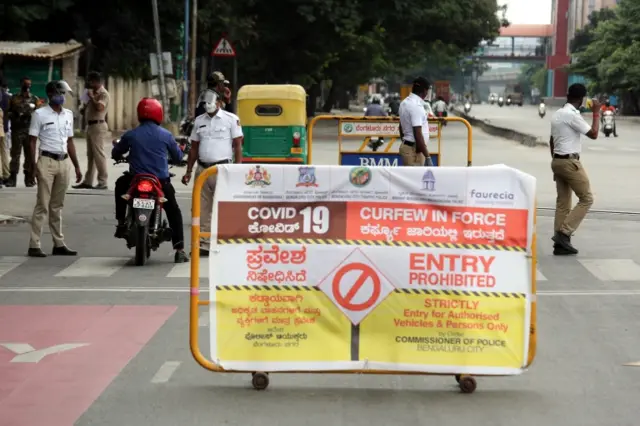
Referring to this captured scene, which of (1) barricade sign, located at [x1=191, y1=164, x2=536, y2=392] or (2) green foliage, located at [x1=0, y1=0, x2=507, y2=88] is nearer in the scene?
(1) barricade sign, located at [x1=191, y1=164, x2=536, y2=392]

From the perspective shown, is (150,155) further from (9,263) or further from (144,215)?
(9,263)

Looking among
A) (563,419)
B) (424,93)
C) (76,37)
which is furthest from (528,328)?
(76,37)

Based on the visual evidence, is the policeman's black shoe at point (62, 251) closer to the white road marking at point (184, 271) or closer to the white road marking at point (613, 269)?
the white road marking at point (184, 271)

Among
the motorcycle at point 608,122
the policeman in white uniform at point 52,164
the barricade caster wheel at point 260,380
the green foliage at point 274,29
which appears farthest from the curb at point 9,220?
the motorcycle at point 608,122

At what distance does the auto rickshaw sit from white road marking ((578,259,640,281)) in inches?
418

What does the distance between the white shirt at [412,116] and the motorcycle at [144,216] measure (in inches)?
130

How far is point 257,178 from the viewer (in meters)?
8.07

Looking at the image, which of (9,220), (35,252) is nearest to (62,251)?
(35,252)

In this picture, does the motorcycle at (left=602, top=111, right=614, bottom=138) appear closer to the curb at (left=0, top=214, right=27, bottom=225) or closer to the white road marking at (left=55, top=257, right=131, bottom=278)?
the curb at (left=0, top=214, right=27, bottom=225)

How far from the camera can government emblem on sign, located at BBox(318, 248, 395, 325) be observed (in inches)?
318

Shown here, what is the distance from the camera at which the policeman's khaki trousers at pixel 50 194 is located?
1478 centimetres

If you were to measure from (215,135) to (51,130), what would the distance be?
1.68 m

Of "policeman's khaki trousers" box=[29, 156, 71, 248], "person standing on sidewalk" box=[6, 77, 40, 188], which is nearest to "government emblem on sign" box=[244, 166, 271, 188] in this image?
"policeman's khaki trousers" box=[29, 156, 71, 248]

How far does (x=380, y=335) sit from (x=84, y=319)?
142 inches
